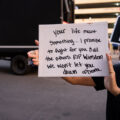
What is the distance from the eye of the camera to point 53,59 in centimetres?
173

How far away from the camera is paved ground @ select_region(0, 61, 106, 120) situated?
4.25m

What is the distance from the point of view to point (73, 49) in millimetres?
1729

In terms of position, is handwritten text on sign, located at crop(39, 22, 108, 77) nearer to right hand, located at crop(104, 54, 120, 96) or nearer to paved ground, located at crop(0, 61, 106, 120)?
right hand, located at crop(104, 54, 120, 96)

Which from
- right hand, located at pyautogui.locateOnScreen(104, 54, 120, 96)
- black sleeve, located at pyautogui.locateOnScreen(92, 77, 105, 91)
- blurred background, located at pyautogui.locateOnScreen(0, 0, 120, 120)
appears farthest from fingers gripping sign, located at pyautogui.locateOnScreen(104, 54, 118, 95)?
blurred background, located at pyautogui.locateOnScreen(0, 0, 120, 120)

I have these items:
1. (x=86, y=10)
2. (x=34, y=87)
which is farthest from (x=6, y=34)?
(x=86, y=10)

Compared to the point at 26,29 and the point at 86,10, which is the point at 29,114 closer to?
the point at 26,29

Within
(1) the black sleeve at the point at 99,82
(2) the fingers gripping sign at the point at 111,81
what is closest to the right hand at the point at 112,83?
(2) the fingers gripping sign at the point at 111,81

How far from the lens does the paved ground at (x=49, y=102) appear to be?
425cm

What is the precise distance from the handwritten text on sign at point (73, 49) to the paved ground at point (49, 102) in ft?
8.48

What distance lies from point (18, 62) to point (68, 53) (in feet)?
24.2

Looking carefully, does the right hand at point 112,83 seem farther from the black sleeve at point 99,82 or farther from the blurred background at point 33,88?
the blurred background at point 33,88

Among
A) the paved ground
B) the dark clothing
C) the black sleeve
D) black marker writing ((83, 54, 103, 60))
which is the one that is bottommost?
the paved ground

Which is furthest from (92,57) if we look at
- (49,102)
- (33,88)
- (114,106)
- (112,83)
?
(33,88)

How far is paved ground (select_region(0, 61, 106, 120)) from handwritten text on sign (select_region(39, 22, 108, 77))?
258 centimetres
